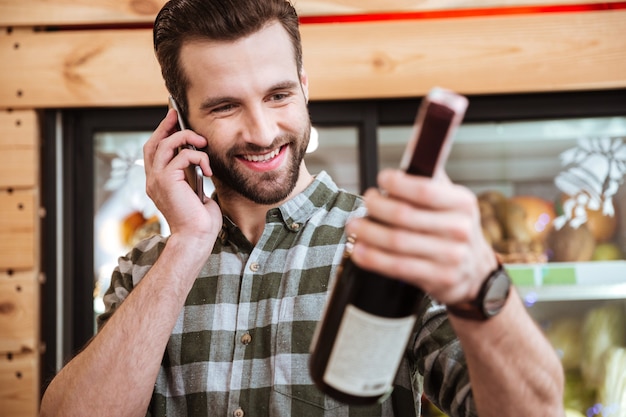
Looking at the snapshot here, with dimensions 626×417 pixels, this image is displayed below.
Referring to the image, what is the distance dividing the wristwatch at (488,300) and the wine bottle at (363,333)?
43 millimetres

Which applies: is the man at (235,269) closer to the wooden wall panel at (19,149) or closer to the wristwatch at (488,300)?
the wristwatch at (488,300)

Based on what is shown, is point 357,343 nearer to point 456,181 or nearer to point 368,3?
point 368,3

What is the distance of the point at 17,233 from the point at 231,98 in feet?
3.98

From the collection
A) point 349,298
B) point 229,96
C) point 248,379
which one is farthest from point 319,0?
point 349,298

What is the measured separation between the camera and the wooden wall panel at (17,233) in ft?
6.64

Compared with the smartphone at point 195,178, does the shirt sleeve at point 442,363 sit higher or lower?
lower

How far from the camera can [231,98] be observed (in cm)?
114

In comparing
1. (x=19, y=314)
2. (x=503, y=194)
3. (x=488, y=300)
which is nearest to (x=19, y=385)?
(x=19, y=314)

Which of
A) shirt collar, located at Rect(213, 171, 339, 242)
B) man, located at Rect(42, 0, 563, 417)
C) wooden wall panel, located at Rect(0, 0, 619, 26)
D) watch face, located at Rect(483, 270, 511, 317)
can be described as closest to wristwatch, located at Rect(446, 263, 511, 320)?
watch face, located at Rect(483, 270, 511, 317)

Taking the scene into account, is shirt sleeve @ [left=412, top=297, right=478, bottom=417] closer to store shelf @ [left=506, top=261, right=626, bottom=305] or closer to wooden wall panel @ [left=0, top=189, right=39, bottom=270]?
store shelf @ [left=506, top=261, right=626, bottom=305]

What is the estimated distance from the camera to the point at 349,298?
60 centimetres

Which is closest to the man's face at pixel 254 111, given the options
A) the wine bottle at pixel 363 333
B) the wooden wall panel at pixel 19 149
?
the wine bottle at pixel 363 333

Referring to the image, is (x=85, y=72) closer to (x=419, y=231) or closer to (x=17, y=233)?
(x=17, y=233)

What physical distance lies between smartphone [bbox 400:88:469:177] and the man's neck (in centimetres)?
67
